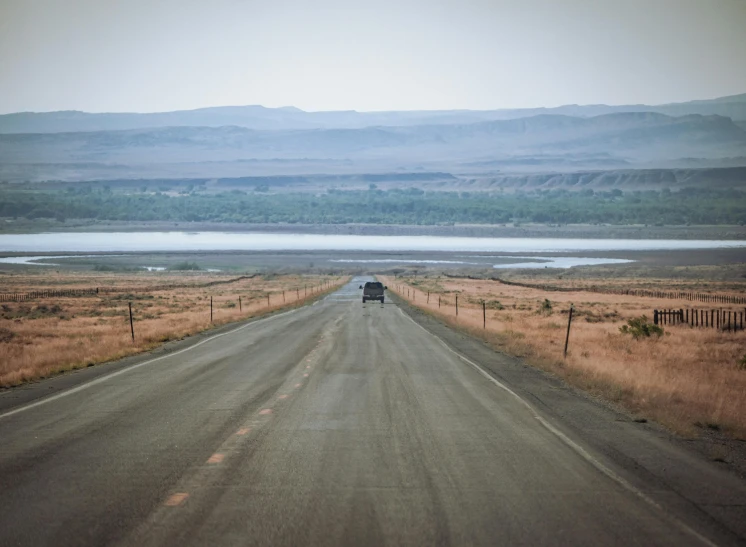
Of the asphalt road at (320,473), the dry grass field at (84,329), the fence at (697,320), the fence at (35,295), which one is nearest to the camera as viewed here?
the asphalt road at (320,473)

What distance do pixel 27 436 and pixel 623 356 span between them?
1826cm

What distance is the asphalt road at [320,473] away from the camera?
7.39 metres

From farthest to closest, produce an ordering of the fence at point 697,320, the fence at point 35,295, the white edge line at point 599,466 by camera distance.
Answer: the fence at point 35,295
the fence at point 697,320
the white edge line at point 599,466

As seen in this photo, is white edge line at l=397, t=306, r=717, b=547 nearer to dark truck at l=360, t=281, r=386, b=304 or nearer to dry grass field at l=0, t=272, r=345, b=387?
dry grass field at l=0, t=272, r=345, b=387

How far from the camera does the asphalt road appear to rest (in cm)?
739

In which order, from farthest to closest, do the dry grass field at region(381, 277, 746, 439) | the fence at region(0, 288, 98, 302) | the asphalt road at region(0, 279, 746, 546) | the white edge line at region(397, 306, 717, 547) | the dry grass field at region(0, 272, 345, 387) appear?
the fence at region(0, 288, 98, 302)
the dry grass field at region(0, 272, 345, 387)
the dry grass field at region(381, 277, 746, 439)
the white edge line at region(397, 306, 717, 547)
the asphalt road at region(0, 279, 746, 546)

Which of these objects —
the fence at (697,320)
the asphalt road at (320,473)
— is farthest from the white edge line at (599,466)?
the fence at (697,320)

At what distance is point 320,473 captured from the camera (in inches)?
373

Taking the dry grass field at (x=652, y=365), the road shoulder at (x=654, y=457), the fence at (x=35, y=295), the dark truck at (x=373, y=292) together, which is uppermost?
the road shoulder at (x=654, y=457)

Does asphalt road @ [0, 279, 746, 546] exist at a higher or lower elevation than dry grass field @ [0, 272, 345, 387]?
higher

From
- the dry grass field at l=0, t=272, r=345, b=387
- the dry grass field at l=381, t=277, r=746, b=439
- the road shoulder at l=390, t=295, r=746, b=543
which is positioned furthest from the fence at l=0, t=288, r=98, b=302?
the road shoulder at l=390, t=295, r=746, b=543

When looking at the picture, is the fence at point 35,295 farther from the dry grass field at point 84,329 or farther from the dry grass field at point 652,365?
the dry grass field at point 652,365

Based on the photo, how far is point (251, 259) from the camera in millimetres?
184375

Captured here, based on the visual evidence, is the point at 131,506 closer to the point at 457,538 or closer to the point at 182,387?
the point at 457,538
